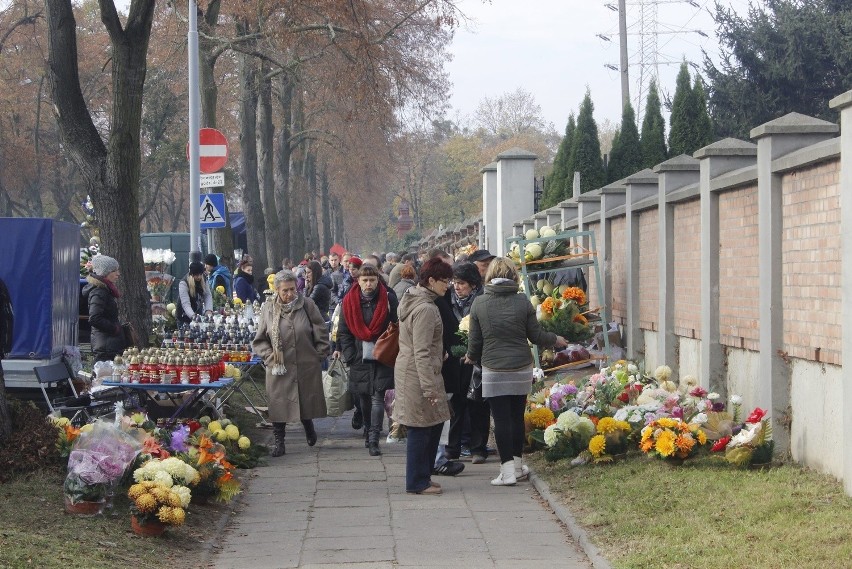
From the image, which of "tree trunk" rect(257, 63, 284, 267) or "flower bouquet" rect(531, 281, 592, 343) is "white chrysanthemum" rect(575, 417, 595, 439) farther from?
"tree trunk" rect(257, 63, 284, 267)

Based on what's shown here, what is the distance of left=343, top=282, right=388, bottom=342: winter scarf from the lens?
1177 centimetres

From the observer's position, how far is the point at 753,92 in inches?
1486

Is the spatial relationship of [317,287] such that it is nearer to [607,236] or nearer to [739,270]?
[607,236]

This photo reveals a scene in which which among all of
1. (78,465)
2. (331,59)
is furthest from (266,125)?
(78,465)

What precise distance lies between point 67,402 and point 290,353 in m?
2.15

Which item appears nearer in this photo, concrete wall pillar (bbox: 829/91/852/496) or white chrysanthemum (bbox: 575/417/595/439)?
concrete wall pillar (bbox: 829/91/852/496)

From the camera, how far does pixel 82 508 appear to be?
318 inches

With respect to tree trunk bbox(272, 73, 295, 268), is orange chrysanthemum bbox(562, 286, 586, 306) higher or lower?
lower

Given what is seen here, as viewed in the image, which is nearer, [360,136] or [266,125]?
[266,125]

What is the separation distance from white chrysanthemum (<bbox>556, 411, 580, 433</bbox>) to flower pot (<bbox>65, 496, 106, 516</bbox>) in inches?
155

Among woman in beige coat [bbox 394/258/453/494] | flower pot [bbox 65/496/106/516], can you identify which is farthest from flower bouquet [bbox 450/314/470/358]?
flower pot [bbox 65/496/106/516]

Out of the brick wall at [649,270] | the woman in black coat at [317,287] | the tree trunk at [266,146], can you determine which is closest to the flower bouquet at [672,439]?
the brick wall at [649,270]

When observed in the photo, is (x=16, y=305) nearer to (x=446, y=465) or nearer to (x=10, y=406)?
(x=10, y=406)

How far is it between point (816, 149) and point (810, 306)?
1.08m
